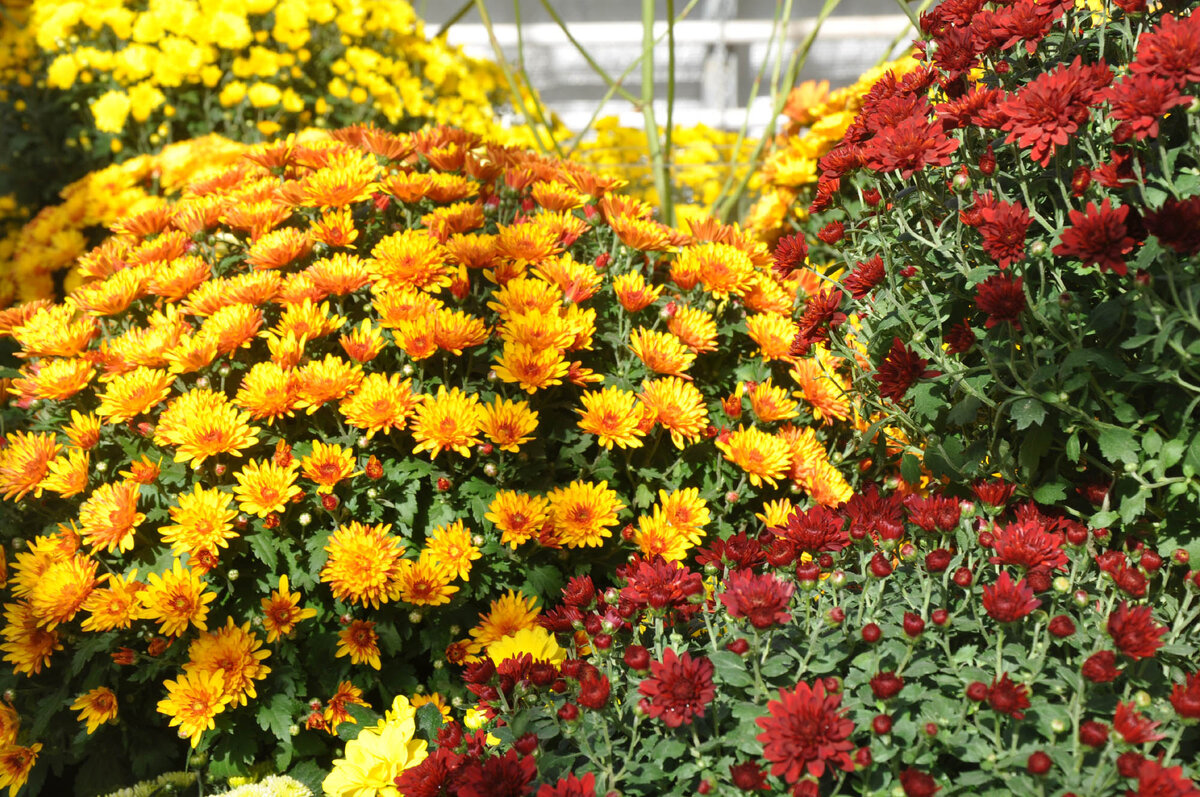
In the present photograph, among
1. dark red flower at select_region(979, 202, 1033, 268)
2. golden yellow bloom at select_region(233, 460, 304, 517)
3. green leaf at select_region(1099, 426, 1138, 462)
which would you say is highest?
dark red flower at select_region(979, 202, 1033, 268)

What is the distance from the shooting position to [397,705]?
4.71ft

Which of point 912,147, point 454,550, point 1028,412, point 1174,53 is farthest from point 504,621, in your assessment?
point 1174,53

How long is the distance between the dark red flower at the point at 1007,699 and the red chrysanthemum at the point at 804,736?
16 cm

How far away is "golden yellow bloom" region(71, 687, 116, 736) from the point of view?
5.22 ft

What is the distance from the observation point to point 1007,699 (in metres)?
0.96

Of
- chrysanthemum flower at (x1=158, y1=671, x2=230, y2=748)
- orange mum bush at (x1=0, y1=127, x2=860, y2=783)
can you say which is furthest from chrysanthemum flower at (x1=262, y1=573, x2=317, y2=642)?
chrysanthemum flower at (x1=158, y1=671, x2=230, y2=748)

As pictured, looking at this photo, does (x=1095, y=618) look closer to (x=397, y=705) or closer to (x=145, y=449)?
(x=397, y=705)

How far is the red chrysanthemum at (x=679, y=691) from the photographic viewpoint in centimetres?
102

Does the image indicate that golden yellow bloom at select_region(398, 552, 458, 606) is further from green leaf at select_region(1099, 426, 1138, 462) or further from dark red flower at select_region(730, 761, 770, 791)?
green leaf at select_region(1099, 426, 1138, 462)

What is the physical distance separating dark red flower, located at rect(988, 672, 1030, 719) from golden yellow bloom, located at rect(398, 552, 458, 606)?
2.97ft

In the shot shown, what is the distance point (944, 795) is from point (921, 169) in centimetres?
85

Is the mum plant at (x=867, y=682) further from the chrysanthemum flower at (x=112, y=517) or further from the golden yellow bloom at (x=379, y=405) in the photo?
the chrysanthemum flower at (x=112, y=517)

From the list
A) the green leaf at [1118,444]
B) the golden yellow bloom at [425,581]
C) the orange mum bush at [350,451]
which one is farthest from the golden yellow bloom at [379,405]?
the green leaf at [1118,444]

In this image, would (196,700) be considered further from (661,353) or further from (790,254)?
(790,254)
